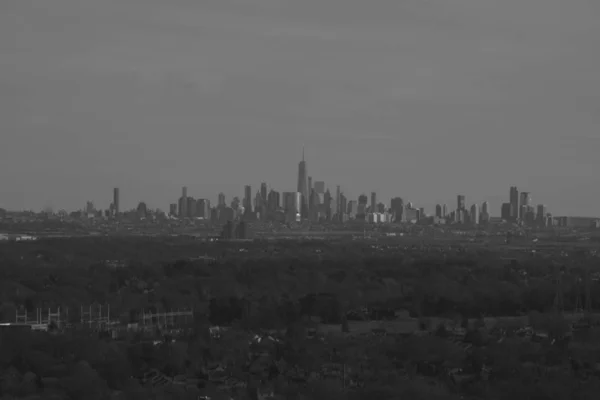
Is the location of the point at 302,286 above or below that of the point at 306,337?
above

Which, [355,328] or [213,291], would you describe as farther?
[213,291]

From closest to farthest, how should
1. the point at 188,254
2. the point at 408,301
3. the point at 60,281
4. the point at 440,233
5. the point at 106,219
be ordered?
the point at 408,301 < the point at 60,281 < the point at 188,254 < the point at 440,233 < the point at 106,219

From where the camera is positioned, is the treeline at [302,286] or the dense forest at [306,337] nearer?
the dense forest at [306,337]

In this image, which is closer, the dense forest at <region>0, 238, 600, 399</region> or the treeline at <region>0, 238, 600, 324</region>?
the dense forest at <region>0, 238, 600, 399</region>

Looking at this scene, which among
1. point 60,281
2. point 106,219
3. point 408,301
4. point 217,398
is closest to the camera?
point 217,398

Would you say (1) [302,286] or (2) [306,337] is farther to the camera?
(1) [302,286]

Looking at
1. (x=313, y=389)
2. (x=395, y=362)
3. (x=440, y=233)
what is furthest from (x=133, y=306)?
(x=440, y=233)

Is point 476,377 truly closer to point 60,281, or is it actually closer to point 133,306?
point 133,306
